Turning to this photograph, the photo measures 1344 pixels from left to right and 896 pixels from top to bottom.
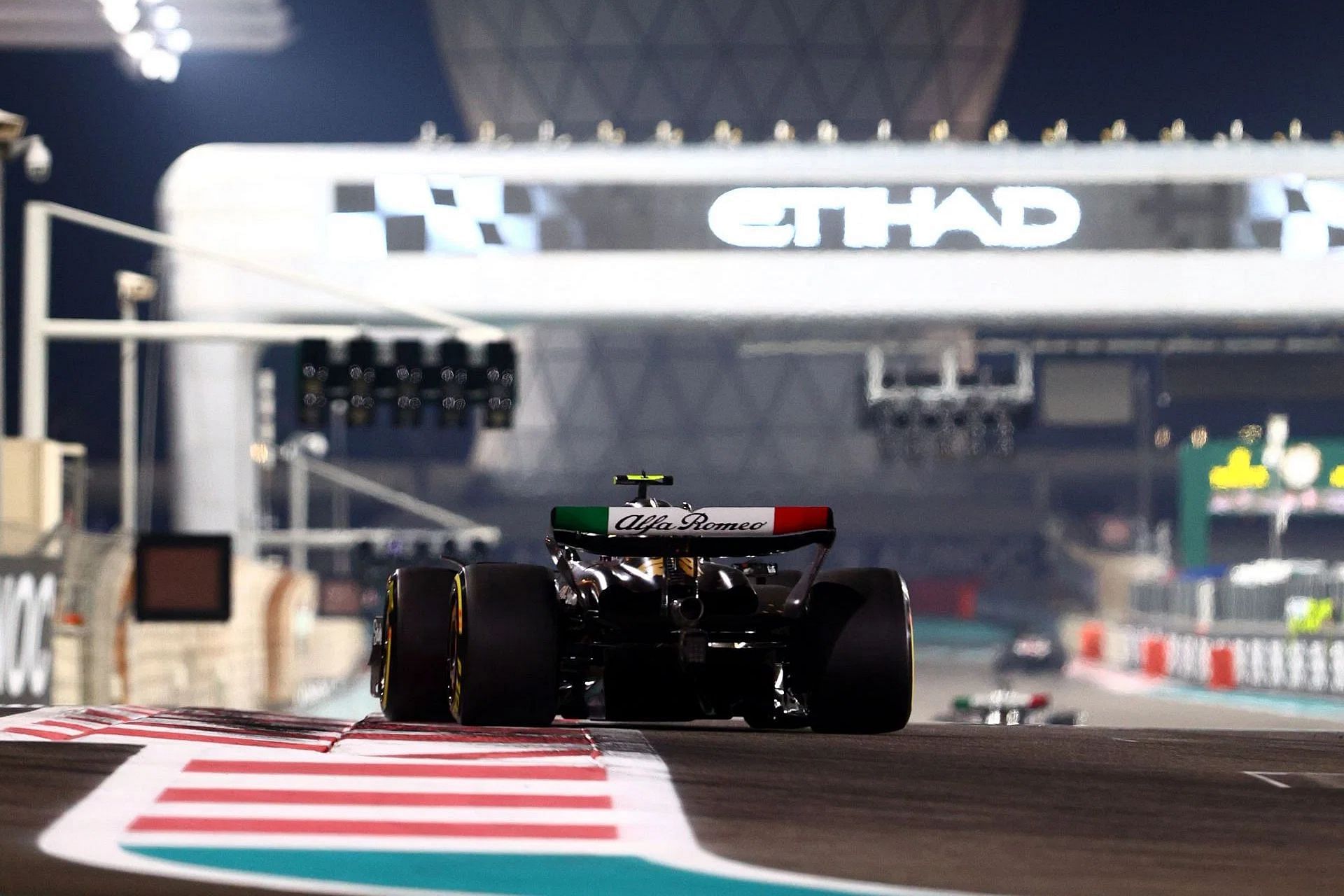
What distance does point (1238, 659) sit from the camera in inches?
1706

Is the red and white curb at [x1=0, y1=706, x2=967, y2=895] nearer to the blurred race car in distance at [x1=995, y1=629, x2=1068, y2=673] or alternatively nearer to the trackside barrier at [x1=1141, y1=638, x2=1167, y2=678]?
the trackside barrier at [x1=1141, y1=638, x2=1167, y2=678]

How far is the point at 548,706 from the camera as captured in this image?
10328 millimetres

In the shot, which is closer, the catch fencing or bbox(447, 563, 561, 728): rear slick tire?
bbox(447, 563, 561, 728): rear slick tire

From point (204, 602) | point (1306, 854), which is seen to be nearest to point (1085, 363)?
point (204, 602)

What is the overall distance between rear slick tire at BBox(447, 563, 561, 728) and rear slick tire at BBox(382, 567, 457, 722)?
2.48 feet

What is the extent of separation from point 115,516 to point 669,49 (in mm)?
35123

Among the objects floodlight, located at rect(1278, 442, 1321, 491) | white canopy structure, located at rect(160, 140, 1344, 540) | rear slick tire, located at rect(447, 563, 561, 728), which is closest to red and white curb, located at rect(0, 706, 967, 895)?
rear slick tire, located at rect(447, 563, 561, 728)

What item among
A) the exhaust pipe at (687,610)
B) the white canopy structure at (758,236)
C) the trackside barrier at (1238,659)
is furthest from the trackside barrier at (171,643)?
the trackside barrier at (1238,659)

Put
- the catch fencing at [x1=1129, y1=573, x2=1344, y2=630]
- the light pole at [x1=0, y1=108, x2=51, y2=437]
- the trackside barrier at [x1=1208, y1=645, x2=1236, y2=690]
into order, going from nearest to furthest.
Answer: the light pole at [x1=0, y1=108, x2=51, y2=437], the catch fencing at [x1=1129, y1=573, x2=1344, y2=630], the trackside barrier at [x1=1208, y1=645, x2=1236, y2=690]

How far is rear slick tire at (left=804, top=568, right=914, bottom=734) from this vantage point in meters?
10.8

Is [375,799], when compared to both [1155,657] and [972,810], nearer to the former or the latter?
[972,810]

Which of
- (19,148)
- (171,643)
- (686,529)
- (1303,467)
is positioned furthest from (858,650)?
(1303,467)

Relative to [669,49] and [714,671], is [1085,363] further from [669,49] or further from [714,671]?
[669,49]

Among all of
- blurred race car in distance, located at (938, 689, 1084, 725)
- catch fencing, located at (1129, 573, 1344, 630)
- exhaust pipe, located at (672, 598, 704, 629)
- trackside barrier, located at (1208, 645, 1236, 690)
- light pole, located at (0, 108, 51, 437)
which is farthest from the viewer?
trackside barrier, located at (1208, 645, 1236, 690)
